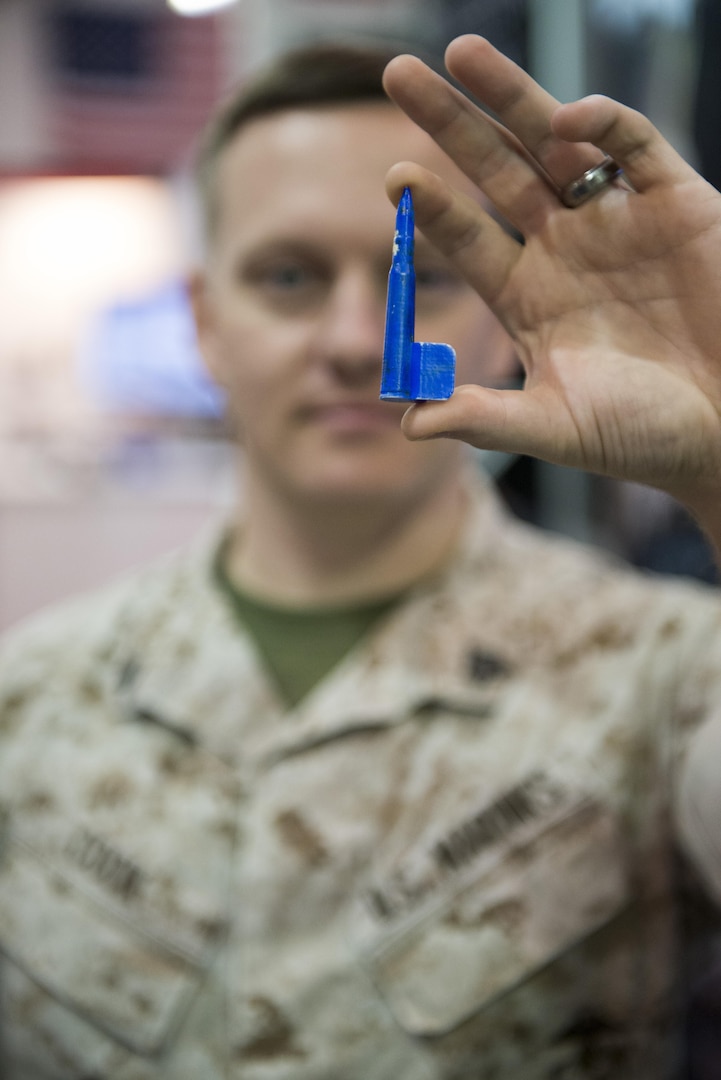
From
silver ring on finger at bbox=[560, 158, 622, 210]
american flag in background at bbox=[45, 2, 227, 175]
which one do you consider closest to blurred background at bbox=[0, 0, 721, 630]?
american flag in background at bbox=[45, 2, 227, 175]

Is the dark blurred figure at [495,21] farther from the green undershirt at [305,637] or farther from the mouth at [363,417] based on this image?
the green undershirt at [305,637]

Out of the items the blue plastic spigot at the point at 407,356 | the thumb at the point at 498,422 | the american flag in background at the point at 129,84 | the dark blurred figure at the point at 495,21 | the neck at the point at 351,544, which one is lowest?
the neck at the point at 351,544

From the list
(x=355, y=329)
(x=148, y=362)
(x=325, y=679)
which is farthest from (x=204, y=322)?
(x=148, y=362)

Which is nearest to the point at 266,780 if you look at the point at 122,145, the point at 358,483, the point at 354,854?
the point at 354,854

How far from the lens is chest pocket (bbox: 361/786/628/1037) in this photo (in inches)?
29.7

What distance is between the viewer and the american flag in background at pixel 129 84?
219cm

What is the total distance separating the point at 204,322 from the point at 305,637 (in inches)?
15.2

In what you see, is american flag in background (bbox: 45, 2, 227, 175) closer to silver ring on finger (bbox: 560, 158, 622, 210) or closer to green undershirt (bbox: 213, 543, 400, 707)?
green undershirt (bbox: 213, 543, 400, 707)

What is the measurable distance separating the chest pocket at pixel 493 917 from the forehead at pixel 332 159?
556 millimetres

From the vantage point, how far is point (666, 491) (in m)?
0.54

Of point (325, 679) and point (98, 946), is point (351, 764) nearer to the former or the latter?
point (325, 679)

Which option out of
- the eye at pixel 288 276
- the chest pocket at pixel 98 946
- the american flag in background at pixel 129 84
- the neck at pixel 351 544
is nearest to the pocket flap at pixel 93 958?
the chest pocket at pixel 98 946

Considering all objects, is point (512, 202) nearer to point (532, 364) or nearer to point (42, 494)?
point (532, 364)

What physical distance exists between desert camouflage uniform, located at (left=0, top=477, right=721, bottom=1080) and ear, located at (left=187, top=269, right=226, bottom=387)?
342 mm
